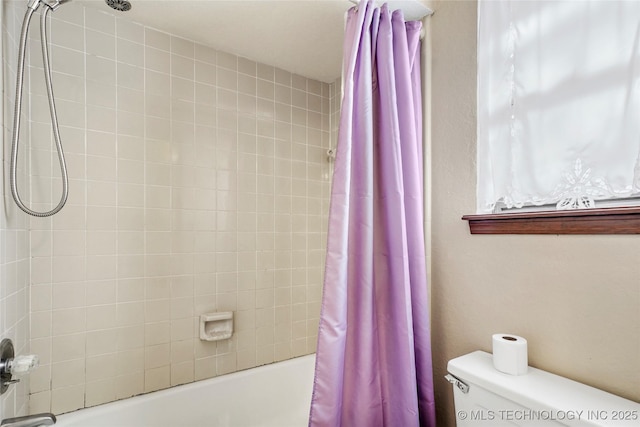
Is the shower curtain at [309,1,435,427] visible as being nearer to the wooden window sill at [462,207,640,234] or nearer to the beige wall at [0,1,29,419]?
the wooden window sill at [462,207,640,234]

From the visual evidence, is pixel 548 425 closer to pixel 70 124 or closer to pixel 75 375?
pixel 75 375

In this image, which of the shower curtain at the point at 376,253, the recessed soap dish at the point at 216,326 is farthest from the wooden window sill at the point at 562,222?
the recessed soap dish at the point at 216,326

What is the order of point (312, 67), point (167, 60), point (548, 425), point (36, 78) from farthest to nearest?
point (312, 67) → point (167, 60) → point (36, 78) → point (548, 425)

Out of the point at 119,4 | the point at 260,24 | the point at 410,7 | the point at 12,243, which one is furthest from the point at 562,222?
the point at 119,4

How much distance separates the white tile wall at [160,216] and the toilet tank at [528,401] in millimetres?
1154

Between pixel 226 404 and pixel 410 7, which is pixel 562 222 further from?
pixel 226 404

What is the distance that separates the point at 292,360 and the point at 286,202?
931 mm

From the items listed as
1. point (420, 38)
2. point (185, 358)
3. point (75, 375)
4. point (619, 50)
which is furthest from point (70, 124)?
point (619, 50)

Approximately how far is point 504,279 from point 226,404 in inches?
56.7

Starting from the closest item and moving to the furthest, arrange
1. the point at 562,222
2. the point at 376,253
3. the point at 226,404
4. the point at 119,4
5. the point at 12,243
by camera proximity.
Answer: the point at 562,222, the point at 12,243, the point at 376,253, the point at 119,4, the point at 226,404

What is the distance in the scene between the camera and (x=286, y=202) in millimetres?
1987

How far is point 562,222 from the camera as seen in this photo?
3.19ft

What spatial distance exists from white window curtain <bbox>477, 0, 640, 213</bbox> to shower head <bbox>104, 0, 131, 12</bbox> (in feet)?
4.68

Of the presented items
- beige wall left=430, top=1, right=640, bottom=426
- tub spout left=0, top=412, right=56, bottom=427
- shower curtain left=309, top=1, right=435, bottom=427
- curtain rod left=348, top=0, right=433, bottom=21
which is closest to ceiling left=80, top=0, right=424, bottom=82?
curtain rod left=348, top=0, right=433, bottom=21
